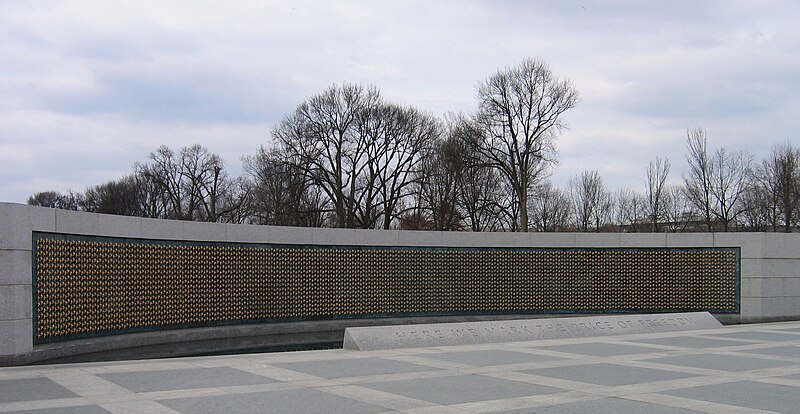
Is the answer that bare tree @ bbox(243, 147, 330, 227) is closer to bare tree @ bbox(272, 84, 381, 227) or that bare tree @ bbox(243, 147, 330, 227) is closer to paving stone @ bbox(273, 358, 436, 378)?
bare tree @ bbox(272, 84, 381, 227)

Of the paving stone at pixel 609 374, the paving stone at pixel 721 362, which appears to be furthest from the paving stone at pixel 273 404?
the paving stone at pixel 721 362

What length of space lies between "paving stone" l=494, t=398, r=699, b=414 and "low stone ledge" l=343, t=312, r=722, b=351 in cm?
601

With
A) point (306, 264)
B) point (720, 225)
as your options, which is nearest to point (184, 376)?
point (306, 264)

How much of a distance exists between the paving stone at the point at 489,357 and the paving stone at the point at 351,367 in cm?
94

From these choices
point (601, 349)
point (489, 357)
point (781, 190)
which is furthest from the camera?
point (781, 190)

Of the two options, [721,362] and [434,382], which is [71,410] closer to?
[434,382]

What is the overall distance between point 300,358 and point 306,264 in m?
7.34

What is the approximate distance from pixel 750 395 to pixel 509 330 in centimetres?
712

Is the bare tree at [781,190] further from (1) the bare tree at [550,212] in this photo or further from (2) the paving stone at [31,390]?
(2) the paving stone at [31,390]

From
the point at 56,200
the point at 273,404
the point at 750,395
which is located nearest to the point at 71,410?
the point at 273,404

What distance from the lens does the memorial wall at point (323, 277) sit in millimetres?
13695

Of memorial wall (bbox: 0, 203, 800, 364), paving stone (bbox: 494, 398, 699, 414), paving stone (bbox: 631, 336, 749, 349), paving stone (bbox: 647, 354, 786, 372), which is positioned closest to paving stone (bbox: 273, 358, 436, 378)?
paving stone (bbox: 494, 398, 699, 414)

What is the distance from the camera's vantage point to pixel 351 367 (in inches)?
459

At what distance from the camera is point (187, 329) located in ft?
57.5
